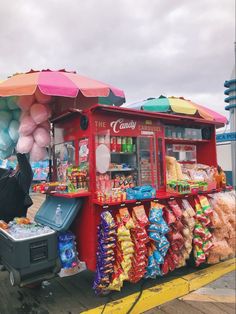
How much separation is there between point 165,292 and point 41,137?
7.50 feet

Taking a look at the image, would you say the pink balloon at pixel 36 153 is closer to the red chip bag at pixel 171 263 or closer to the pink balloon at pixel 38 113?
the pink balloon at pixel 38 113

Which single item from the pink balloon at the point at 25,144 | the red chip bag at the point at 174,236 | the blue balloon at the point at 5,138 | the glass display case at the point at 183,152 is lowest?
the red chip bag at the point at 174,236

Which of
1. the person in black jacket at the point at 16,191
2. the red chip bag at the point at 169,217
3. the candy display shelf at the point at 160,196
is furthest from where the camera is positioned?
the red chip bag at the point at 169,217

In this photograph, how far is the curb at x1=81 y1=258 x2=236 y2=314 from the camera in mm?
2636

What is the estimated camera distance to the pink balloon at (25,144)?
313 cm

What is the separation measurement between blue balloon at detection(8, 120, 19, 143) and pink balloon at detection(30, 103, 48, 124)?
319 mm

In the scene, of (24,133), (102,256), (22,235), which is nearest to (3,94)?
(24,133)

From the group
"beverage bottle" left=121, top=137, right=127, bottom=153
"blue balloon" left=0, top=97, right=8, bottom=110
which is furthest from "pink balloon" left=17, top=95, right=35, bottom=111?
"beverage bottle" left=121, top=137, right=127, bottom=153

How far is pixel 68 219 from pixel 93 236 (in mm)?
323

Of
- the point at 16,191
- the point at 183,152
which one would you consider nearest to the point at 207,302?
the point at 183,152

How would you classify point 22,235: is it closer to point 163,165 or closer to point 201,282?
point 163,165

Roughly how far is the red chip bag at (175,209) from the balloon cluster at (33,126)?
5.57 ft

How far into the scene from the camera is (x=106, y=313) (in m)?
2.54

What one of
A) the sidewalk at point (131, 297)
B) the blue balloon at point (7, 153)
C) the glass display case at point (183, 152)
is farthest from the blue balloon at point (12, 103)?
the glass display case at point (183, 152)
